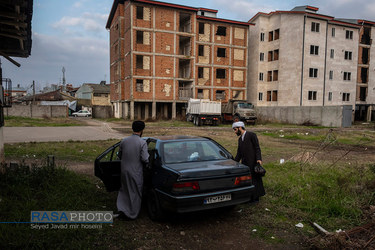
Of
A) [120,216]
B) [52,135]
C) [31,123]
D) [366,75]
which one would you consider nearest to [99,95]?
[31,123]

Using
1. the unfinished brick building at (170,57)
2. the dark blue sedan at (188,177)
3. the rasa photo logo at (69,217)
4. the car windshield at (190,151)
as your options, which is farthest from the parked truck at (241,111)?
the rasa photo logo at (69,217)

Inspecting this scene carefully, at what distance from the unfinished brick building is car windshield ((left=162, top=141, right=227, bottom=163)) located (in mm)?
27893

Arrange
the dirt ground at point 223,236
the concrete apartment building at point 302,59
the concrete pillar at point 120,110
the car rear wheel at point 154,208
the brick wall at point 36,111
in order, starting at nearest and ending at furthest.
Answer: the dirt ground at point 223,236, the car rear wheel at point 154,208, the concrete apartment building at point 302,59, the concrete pillar at point 120,110, the brick wall at point 36,111

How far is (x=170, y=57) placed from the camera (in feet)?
110

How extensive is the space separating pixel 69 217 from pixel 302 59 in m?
35.6

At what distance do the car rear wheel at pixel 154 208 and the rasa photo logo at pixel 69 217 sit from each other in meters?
0.67

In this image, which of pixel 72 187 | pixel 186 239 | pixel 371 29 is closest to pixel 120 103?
pixel 72 187

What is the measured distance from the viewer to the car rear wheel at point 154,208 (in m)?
4.28

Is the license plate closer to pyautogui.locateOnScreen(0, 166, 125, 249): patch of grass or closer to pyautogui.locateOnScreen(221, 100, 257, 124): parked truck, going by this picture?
pyautogui.locateOnScreen(0, 166, 125, 249): patch of grass

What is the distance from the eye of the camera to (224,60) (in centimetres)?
3634

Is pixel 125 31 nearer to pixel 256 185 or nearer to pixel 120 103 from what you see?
pixel 120 103

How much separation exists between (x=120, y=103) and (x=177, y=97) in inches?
325

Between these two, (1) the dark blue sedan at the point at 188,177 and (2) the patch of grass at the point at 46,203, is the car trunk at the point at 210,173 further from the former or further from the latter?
(2) the patch of grass at the point at 46,203

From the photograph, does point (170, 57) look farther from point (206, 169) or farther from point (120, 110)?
point (206, 169)
